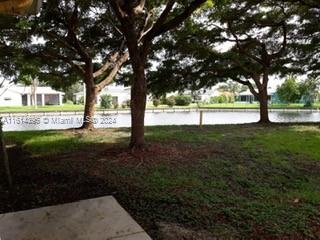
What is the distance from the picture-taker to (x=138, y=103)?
5793 mm

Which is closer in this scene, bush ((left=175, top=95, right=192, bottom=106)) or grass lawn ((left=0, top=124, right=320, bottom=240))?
grass lawn ((left=0, top=124, right=320, bottom=240))

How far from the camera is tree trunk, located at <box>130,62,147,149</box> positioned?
578cm

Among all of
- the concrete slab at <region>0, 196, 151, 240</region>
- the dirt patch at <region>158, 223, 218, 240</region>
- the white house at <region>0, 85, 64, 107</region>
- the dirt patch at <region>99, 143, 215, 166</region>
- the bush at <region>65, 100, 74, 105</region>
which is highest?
the white house at <region>0, 85, 64, 107</region>

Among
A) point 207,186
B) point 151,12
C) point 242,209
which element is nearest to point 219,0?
point 151,12

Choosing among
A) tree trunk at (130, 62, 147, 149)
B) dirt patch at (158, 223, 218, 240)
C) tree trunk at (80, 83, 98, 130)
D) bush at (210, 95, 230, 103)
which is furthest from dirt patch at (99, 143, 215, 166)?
bush at (210, 95, 230, 103)

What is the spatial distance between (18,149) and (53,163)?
2.08 m

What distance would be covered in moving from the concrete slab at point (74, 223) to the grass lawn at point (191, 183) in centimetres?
18

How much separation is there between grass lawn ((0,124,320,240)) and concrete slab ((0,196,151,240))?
0.18 m

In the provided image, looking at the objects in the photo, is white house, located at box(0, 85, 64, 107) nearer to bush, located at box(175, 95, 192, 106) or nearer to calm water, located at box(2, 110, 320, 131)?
bush, located at box(175, 95, 192, 106)

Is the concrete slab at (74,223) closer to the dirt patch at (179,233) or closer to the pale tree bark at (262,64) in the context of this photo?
the dirt patch at (179,233)

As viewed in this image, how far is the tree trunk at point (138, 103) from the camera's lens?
578cm

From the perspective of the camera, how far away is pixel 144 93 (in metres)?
5.85

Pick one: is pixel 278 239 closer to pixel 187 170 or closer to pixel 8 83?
pixel 187 170

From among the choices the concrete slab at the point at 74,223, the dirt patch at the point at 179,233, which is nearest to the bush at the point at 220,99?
the concrete slab at the point at 74,223
